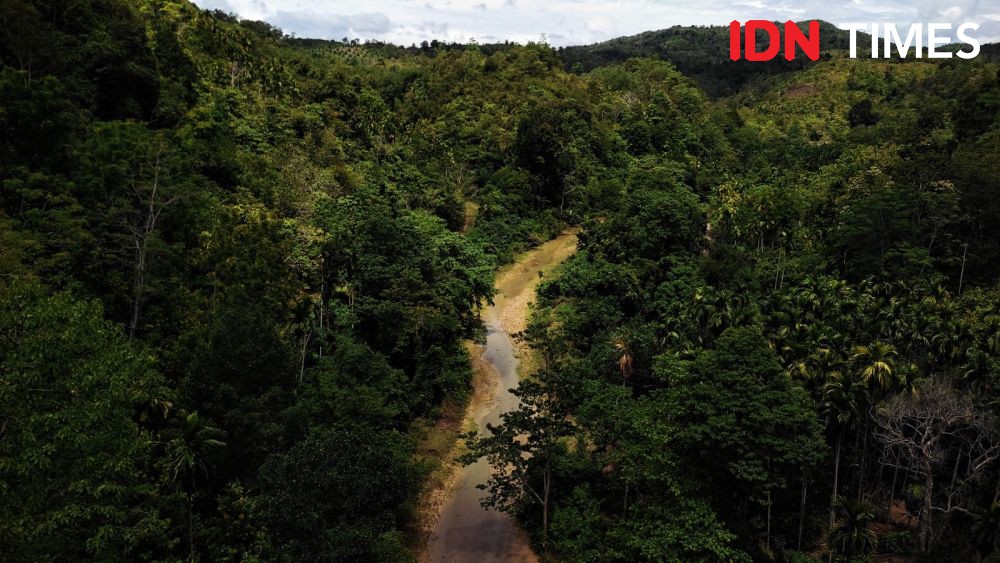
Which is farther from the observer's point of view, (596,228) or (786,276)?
(596,228)

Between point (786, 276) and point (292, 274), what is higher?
point (292, 274)

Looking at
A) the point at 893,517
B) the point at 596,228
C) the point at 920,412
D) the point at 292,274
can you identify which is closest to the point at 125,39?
the point at 292,274

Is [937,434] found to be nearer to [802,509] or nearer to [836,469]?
[836,469]

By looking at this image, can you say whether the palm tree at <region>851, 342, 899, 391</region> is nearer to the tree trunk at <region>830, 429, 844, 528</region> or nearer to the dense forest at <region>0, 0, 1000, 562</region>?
the dense forest at <region>0, 0, 1000, 562</region>

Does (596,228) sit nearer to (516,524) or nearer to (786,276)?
(786,276)

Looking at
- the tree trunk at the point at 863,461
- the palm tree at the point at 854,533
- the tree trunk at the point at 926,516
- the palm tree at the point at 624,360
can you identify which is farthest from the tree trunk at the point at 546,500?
the tree trunk at the point at 926,516

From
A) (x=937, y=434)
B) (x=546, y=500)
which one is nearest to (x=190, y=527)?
(x=546, y=500)

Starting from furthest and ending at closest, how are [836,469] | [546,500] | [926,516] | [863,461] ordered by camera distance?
[863,461] < [836,469] < [546,500] < [926,516]
